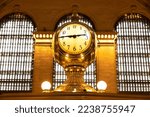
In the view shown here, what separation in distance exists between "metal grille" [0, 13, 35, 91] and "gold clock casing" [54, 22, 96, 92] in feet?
39.4

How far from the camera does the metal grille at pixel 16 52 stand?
1404cm

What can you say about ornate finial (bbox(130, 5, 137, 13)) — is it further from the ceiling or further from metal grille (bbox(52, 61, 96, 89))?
metal grille (bbox(52, 61, 96, 89))

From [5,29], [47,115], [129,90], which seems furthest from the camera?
[5,29]

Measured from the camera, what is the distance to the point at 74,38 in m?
1.89

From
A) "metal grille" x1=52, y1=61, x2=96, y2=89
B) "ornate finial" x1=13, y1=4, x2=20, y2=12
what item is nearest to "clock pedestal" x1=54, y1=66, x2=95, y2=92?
"metal grille" x1=52, y1=61, x2=96, y2=89

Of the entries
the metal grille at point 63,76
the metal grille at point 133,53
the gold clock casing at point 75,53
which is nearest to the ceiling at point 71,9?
the metal grille at point 133,53

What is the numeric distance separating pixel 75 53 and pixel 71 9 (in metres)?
13.3

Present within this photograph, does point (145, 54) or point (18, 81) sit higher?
point (145, 54)

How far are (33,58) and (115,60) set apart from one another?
3.22 m

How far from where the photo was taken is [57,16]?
1512 centimetres

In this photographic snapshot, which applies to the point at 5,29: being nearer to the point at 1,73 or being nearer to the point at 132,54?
the point at 1,73

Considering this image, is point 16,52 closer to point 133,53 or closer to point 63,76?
point 63,76

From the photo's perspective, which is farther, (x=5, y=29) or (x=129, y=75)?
(x=5, y=29)

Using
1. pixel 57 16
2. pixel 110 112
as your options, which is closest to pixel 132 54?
pixel 57 16
